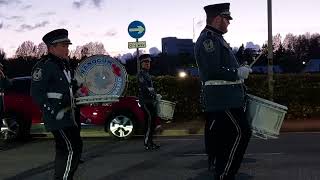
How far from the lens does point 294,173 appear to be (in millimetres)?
8672

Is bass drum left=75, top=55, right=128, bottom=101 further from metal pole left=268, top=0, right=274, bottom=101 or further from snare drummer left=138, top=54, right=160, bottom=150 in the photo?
metal pole left=268, top=0, right=274, bottom=101

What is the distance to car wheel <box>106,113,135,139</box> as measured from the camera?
14328 mm

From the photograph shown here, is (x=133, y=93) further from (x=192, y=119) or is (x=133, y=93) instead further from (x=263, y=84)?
(x=263, y=84)

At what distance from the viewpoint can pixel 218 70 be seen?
609 centimetres

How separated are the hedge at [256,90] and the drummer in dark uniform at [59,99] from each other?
12730 millimetres

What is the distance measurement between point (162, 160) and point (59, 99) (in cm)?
436

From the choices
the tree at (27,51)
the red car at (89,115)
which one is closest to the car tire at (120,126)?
the red car at (89,115)

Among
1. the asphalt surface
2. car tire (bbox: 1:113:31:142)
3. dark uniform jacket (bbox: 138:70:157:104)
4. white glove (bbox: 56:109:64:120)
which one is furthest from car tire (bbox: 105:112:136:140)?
white glove (bbox: 56:109:64:120)

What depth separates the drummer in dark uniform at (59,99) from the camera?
20.5ft

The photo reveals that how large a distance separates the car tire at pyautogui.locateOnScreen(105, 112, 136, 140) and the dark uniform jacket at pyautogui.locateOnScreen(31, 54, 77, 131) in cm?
792

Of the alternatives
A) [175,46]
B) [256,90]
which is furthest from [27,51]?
[256,90]

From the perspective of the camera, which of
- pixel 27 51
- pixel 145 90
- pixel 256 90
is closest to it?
pixel 145 90

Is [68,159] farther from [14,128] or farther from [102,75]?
[14,128]

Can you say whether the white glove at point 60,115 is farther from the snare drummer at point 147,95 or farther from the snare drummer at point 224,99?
the snare drummer at point 147,95
